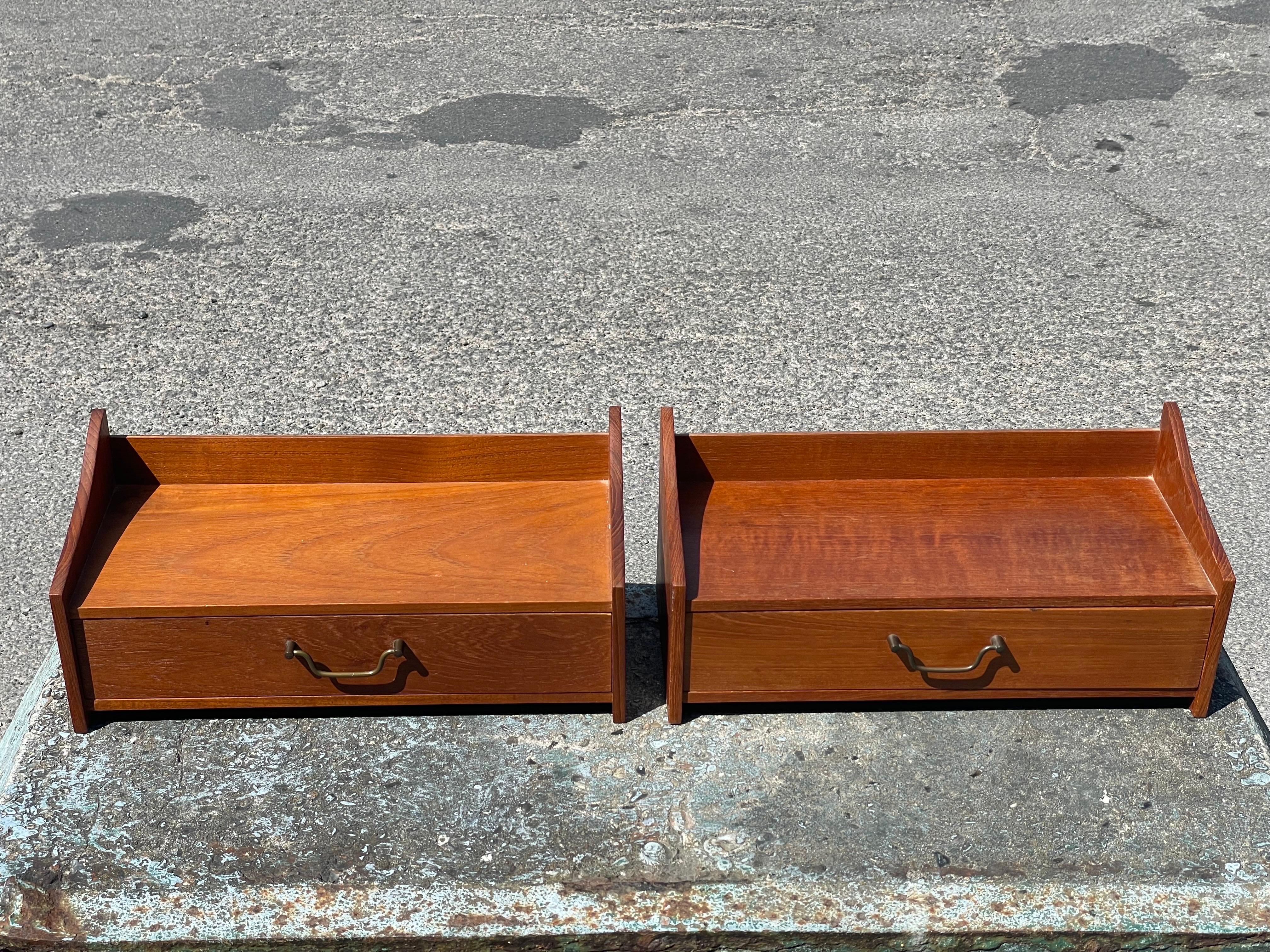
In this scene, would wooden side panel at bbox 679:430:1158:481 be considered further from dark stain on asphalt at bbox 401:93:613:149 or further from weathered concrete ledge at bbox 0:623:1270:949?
dark stain on asphalt at bbox 401:93:613:149

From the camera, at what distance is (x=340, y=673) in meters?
1.85

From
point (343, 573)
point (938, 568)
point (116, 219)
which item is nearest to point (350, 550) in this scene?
point (343, 573)

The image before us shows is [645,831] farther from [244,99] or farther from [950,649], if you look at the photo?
[244,99]

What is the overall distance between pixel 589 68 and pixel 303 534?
453 cm

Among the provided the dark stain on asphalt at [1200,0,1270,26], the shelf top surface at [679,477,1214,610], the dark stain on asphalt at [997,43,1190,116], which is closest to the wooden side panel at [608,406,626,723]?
the shelf top surface at [679,477,1214,610]

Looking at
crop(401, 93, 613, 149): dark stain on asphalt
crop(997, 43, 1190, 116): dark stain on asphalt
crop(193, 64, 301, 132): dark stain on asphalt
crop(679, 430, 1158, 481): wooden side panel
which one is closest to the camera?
crop(679, 430, 1158, 481): wooden side panel

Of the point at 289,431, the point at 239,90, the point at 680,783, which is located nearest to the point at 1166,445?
the point at 680,783

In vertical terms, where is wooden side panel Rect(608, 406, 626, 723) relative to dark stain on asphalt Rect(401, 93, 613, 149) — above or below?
above

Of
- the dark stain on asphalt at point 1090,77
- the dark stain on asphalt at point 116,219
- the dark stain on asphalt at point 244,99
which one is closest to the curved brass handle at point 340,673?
the dark stain on asphalt at point 116,219

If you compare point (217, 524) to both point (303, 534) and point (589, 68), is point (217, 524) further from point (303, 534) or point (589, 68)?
point (589, 68)

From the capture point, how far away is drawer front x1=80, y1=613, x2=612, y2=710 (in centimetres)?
180

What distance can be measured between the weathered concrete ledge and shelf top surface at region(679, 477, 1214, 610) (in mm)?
253

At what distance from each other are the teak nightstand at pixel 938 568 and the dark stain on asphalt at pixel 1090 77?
4.03 meters

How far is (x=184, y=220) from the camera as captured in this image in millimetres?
4750
